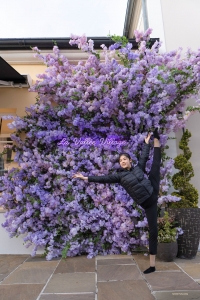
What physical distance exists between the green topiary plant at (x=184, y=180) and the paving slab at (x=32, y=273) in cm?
225

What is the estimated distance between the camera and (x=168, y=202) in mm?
4348

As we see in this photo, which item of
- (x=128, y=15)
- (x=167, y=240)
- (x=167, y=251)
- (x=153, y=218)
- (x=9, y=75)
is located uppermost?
(x=128, y=15)

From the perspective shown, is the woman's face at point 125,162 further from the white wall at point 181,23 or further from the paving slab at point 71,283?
the white wall at point 181,23

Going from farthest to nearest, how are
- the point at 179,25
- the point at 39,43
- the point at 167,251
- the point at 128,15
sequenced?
the point at 128,15, the point at 179,25, the point at 39,43, the point at 167,251

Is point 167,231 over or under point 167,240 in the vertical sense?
over

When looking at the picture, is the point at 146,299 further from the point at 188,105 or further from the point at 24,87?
the point at 24,87

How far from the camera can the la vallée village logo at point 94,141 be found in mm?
4480

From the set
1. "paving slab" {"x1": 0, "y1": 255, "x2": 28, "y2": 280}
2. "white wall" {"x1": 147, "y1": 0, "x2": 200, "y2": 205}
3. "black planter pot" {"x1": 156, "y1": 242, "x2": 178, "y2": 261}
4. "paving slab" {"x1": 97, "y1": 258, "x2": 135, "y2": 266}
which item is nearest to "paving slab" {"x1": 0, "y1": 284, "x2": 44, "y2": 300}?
"paving slab" {"x1": 0, "y1": 255, "x2": 28, "y2": 280}

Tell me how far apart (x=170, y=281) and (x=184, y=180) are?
1962 millimetres

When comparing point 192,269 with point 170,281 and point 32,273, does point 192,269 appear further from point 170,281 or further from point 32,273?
point 32,273

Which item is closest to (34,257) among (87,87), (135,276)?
(135,276)

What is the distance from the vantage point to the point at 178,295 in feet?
7.72

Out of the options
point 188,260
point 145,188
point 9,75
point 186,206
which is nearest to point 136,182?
point 145,188

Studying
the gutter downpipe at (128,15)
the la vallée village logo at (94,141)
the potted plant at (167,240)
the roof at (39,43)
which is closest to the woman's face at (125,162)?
the la vallée village logo at (94,141)
